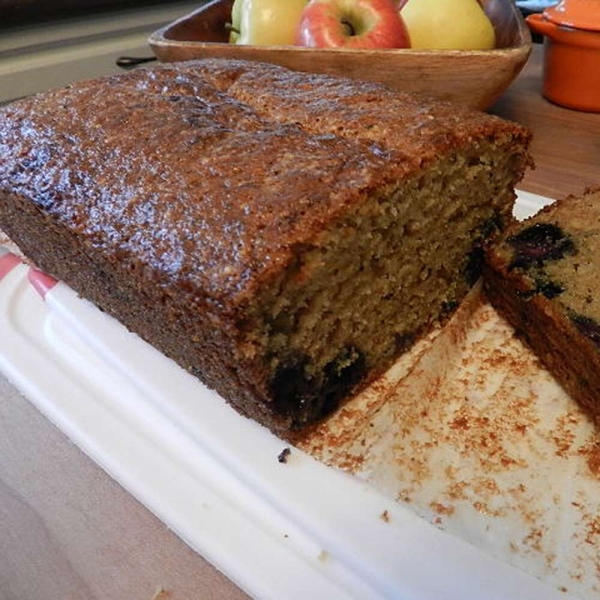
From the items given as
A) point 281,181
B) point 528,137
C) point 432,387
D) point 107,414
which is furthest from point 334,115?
point 107,414

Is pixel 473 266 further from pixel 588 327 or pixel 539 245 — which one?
pixel 588 327

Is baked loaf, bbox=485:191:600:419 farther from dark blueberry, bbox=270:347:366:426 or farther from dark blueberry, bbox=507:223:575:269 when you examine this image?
dark blueberry, bbox=270:347:366:426

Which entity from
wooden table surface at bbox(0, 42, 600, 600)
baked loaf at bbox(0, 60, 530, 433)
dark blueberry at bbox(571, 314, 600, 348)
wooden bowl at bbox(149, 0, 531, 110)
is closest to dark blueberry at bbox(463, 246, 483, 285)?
baked loaf at bbox(0, 60, 530, 433)

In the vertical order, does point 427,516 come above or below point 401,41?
below

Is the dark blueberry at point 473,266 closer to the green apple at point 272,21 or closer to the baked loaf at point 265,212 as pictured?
the baked loaf at point 265,212

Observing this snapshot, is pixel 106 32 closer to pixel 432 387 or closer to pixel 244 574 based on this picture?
pixel 432 387

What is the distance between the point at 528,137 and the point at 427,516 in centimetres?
78

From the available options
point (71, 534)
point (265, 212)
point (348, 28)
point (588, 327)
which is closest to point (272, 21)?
point (348, 28)

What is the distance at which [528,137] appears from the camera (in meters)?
1.28

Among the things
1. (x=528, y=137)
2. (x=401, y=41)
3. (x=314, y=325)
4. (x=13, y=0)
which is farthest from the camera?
(x=13, y=0)

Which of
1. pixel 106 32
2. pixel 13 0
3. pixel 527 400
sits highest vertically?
pixel 13 0

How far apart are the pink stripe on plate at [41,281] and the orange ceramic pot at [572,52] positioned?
5.82ft

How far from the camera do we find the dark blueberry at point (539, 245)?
1.28m

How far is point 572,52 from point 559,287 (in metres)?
1.33
